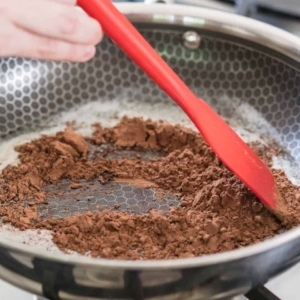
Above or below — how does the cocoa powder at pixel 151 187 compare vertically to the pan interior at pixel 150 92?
below

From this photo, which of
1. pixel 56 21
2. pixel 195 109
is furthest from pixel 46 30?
pixel 195 109

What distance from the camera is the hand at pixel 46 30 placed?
48cm

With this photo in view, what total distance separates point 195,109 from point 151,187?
0.09 meters

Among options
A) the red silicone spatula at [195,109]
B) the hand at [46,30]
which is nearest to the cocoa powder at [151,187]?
the red silicone spatula at [195,109]

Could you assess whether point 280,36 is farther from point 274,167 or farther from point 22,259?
point 22,259

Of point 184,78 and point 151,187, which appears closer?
point 151,187

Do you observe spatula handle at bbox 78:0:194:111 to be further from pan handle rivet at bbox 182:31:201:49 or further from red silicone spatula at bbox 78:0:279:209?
pan handle rivet at bbox 182:31:201:49

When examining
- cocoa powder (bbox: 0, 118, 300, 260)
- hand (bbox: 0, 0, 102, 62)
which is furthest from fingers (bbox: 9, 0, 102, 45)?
cocoa powder (bbox: 0, 118, 300, 260)

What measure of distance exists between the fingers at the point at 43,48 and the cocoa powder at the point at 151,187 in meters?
0.12

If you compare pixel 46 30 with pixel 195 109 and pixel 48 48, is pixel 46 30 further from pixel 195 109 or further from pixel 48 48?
pixel 195 109

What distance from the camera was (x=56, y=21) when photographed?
501 millimetres

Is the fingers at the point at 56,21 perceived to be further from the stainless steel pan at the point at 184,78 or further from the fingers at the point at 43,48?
the stainless steel pan at the point at 184,78

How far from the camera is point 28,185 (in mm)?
572

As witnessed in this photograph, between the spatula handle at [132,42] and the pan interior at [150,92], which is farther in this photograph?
the pan interior at [150,92]
